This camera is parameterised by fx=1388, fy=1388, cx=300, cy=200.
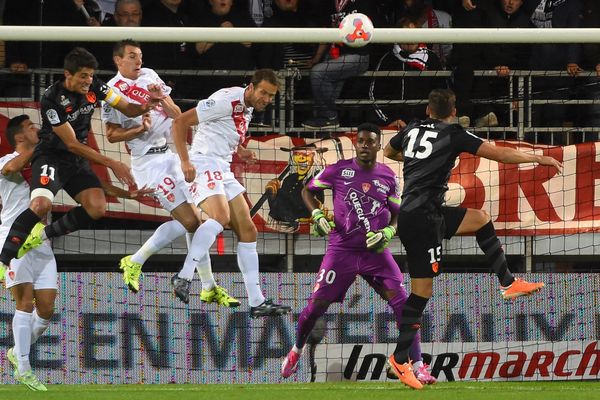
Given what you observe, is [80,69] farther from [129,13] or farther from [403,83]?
[403,83]

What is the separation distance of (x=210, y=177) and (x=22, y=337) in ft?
7.20

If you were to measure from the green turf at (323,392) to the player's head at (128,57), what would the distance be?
260cm

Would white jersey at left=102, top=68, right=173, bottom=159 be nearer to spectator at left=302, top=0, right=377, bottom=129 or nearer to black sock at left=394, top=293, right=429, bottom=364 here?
black sock at left=394, top=293, right=429, bottom=364

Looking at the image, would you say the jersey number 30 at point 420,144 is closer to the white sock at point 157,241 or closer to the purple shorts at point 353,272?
the purple shorts at point 353,272

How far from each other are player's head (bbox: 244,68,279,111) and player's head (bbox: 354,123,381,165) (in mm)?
1318

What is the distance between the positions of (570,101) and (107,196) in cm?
500

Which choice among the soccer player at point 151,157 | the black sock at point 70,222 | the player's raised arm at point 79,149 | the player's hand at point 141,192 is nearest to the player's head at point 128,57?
the soccer player at point 151,157

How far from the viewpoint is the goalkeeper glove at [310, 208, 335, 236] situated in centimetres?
1193

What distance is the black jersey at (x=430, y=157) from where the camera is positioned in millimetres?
10766

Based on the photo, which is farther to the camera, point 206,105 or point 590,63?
point 590,63

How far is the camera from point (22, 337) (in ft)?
39.0

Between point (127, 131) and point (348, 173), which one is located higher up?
point (127, 131)

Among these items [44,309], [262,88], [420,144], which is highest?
[262,88]

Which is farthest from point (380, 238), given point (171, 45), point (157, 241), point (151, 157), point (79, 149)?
point (171, 45)
